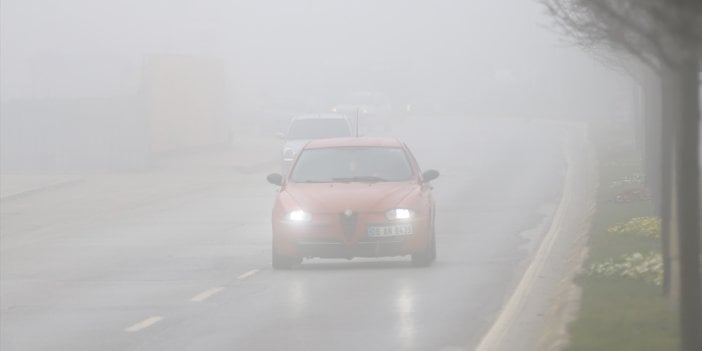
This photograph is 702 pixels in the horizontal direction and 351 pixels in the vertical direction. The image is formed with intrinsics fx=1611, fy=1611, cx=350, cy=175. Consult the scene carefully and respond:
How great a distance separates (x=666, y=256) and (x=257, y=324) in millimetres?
3611

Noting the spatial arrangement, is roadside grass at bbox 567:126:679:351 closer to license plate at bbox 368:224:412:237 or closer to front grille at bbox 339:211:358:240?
license plate at bbox 368:224:412:237

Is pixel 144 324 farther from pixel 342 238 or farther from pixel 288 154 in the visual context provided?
pixel 288 154

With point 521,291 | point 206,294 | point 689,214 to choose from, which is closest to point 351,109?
point 206,294

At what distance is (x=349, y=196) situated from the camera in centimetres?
1847

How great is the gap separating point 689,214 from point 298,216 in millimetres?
9990

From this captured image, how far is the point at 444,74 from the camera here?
152125mm

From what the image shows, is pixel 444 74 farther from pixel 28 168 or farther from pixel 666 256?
pixel 666 256

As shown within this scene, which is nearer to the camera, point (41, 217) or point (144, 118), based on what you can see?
point (41, 217)

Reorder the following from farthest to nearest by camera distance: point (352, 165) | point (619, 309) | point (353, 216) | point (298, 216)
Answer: point (352, 165)
point (298, 216)
point (353, 216)
point (619, 309)

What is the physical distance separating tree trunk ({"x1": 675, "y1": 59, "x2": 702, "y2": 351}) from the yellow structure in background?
3668cm

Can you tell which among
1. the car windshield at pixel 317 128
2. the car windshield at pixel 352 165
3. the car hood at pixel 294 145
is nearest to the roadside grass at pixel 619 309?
the car windshield at pixel 352 165

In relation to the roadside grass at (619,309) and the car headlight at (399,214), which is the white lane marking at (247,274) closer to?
the car headlight at (399,214)

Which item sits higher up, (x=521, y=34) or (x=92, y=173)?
(x=521, y=34)

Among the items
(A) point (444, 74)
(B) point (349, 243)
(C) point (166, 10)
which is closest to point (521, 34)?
(A) point (444, 74)
